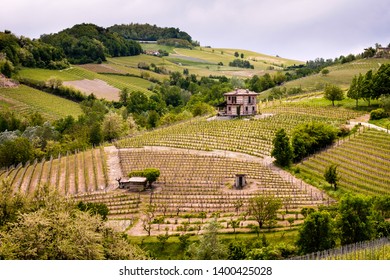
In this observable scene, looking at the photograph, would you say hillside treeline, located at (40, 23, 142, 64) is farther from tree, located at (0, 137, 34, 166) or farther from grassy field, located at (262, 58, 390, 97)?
tree, located at (0, 137, 34, 166)

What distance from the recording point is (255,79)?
141 metres

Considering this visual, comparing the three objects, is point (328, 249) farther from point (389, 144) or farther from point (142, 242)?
point (389, 144)

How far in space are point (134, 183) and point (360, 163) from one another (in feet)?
81.6

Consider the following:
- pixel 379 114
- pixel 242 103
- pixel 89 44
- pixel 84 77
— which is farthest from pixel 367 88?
pixel 89 44

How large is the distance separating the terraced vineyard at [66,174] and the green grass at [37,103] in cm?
3911

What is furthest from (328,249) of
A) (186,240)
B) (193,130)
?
(193,130)

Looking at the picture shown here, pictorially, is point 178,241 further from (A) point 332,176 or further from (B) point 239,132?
(B) point 239,132

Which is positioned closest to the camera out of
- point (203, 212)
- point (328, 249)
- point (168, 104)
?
point (328, 249)

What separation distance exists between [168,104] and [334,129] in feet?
265

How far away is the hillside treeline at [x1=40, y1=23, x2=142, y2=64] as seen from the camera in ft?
539

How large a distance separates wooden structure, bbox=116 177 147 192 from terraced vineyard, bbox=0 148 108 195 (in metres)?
2.37

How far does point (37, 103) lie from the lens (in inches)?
4232

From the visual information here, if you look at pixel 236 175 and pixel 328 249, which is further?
pixel 236 175

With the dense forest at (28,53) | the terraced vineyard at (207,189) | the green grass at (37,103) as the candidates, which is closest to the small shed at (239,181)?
the terraced vineyard at (207,189)
